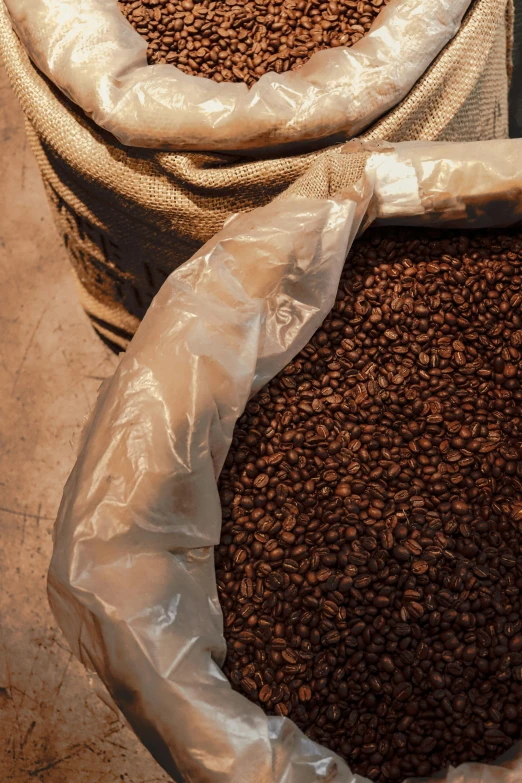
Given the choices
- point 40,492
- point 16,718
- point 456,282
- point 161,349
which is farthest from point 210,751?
point 40,492

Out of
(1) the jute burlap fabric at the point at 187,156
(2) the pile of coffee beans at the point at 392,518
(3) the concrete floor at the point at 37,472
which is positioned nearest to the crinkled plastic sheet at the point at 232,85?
(1) the jute burlap fabric at the point at 187,156

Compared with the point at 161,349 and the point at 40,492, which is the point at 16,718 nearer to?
the point at 40,492

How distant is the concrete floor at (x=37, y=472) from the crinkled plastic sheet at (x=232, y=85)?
2.86 feet

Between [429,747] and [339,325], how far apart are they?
0.69 metres

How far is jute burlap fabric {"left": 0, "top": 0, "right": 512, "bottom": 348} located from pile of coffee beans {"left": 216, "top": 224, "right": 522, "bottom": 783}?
24 cm

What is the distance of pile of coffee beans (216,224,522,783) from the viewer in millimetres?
1114

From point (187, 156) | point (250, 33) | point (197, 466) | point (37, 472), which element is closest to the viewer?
point (197, 466)

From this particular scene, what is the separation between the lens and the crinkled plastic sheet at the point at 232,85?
1.29m

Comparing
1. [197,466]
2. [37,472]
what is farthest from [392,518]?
[37,472]

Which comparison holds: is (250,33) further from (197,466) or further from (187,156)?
(197,466)

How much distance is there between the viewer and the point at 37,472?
199 cm

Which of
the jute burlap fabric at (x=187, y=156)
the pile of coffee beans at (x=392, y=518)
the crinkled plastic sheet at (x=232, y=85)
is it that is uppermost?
the crinkled plastic sheet at (x=232, y=85)

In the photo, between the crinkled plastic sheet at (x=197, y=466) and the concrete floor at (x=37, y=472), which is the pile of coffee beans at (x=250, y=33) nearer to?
the crinkled plastic sheet at (x=197, y=466)

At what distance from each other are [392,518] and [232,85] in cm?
84
